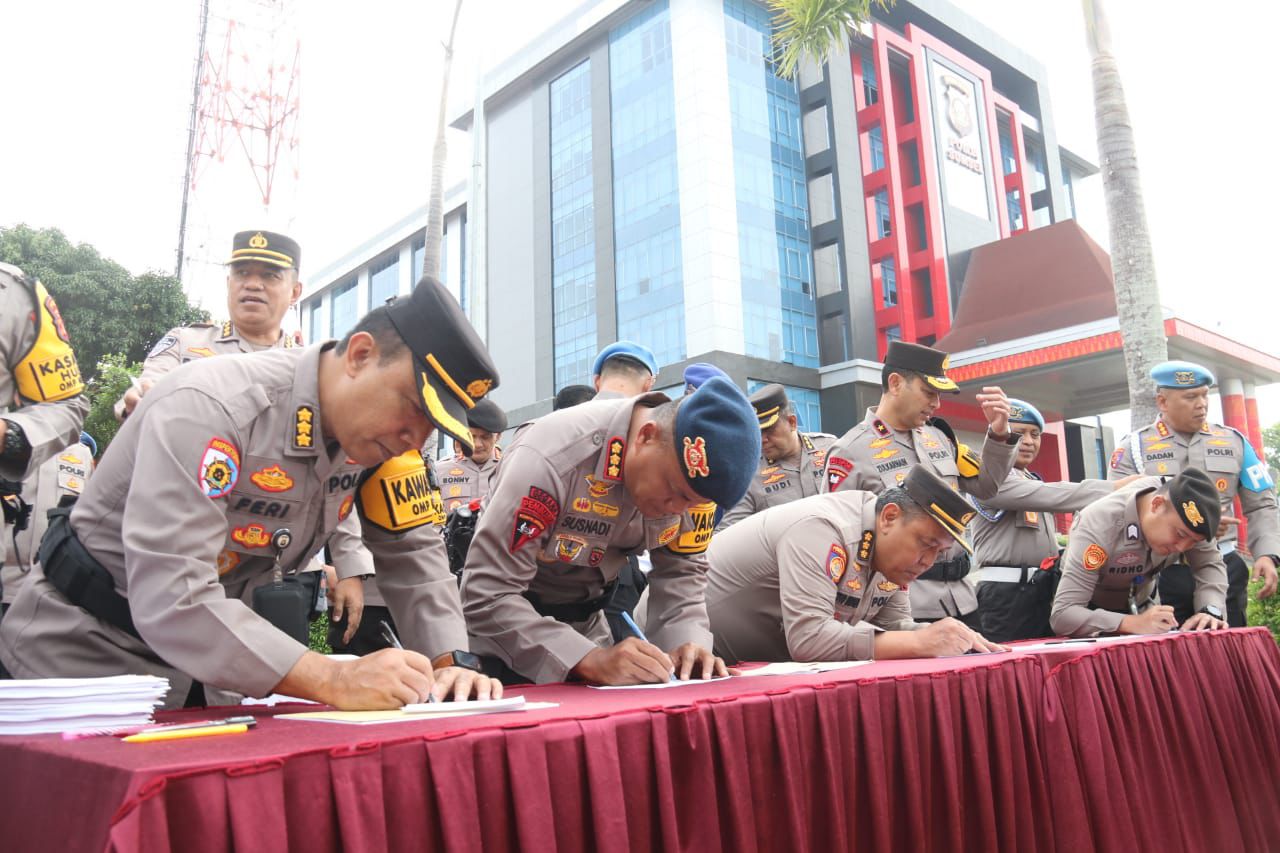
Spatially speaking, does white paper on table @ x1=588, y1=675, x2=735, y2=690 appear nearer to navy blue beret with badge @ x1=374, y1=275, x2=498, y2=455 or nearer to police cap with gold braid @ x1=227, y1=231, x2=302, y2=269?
navy blue beret with badge @ x1=374, y1=275, x2=498, y2=455

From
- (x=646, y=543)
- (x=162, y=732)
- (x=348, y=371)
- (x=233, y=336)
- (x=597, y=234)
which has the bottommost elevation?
(x=162, y=732)

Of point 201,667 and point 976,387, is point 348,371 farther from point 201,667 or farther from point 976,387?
point 976,387

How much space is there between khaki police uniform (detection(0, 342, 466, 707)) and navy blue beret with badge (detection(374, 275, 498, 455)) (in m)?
0.26

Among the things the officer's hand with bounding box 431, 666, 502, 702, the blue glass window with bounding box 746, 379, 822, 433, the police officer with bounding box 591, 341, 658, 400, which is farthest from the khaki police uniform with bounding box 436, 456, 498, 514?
the blue glass window with bounding box 746, 379, 822, 433

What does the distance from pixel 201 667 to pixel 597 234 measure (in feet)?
84.7

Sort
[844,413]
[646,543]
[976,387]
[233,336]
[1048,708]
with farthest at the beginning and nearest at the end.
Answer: [844,413], [976,387], [233,336], [646,543], [1048,708]

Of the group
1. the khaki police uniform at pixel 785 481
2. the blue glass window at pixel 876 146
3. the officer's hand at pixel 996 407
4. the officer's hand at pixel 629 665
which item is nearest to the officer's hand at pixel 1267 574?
the officer's hand at pixel 996 407

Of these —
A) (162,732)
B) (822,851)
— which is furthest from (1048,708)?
(162,732)

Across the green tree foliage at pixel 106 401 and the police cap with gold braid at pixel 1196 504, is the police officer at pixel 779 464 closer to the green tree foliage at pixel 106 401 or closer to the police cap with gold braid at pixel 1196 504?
the police cap with gold braid at pixel 1196 504

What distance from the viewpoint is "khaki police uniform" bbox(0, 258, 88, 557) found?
258 cm

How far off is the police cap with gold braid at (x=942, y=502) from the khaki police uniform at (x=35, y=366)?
8.15ft

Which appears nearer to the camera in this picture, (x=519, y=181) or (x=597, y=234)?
(x=597, y=234)

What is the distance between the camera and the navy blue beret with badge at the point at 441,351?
5.22 ft

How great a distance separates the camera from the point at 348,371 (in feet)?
5.58
